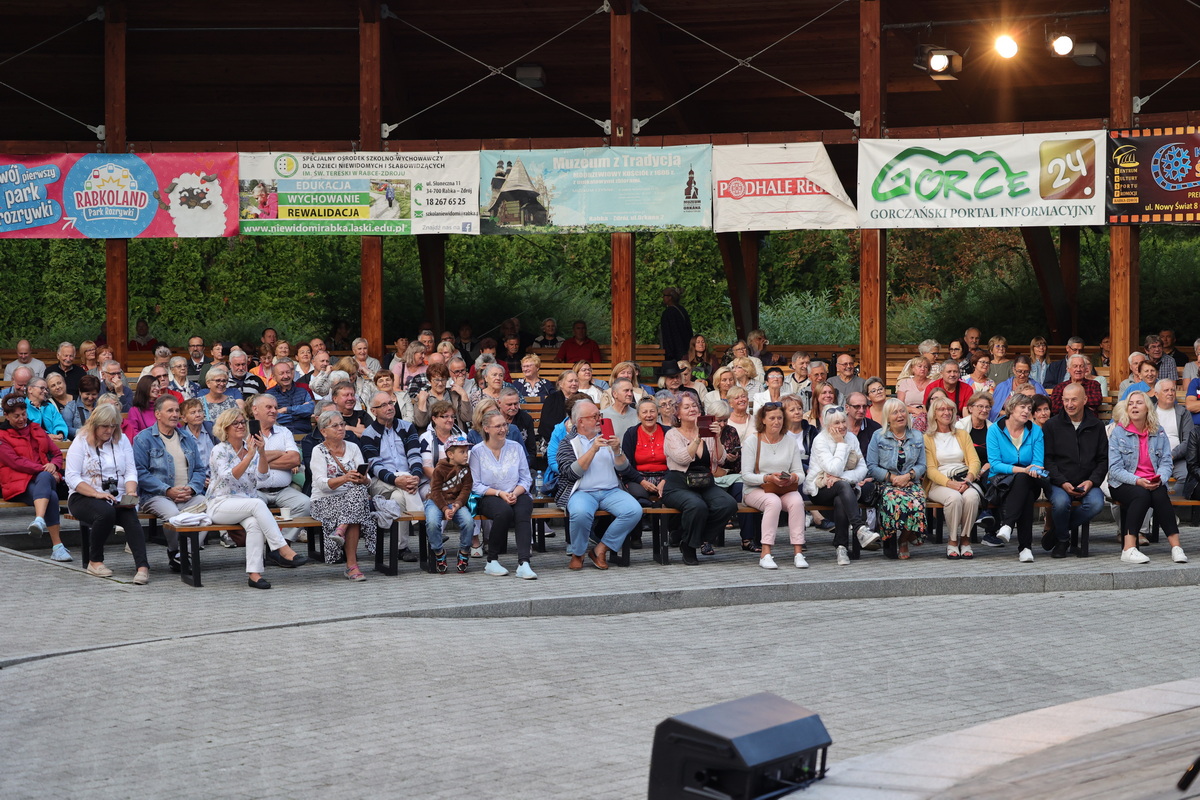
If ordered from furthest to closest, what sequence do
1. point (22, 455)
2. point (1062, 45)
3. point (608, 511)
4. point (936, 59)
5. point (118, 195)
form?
point (118, 195), point (936, 59), point (1062, 45), point (22, 455), point (608, 511)

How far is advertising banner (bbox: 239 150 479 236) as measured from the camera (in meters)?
16.6

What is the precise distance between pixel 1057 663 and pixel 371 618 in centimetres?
383

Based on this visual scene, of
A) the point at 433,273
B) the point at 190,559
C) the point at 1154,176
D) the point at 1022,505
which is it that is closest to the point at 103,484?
the point at 190,559

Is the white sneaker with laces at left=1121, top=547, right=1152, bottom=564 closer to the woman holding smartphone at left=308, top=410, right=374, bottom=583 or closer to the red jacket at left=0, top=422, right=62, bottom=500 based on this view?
the woman holding smartphone at left=308, top=410, right=374, bottom=583

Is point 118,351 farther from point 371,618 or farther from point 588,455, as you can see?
point 371,618

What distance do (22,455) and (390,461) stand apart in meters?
2.79

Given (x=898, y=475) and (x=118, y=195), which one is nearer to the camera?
(x=898, y=475)

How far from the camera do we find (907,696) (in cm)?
690

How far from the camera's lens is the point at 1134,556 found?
1052 centimetres

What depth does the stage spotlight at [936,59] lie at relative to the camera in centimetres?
1662

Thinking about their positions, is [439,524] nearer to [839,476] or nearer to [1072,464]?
[839,476]

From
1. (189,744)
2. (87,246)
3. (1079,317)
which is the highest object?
(87,246)

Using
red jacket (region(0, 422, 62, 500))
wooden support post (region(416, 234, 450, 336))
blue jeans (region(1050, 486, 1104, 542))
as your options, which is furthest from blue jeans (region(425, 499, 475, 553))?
wooden support post (region(416, 234, 450, 336))

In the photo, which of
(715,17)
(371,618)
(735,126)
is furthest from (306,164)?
(371,618)
